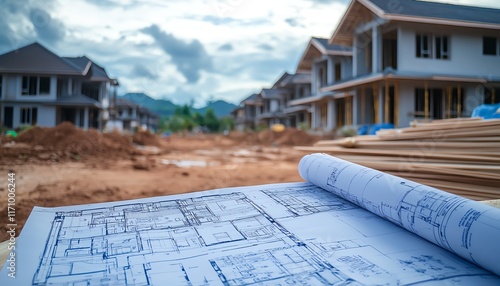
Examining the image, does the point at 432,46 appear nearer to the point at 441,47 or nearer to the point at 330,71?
the point at 441,47

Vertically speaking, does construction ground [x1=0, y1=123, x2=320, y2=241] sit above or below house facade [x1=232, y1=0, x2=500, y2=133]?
below

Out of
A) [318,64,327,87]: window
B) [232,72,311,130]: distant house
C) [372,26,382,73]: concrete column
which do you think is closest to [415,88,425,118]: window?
[372,26,382,73]: concrete column

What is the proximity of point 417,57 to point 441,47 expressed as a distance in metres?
0.76

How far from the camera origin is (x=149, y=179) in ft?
17.5

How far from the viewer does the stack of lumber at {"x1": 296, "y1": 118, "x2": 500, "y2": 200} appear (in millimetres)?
1542

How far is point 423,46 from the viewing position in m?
11.5

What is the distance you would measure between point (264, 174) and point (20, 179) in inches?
145

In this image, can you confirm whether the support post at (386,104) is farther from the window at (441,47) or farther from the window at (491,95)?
the window at (491,95)

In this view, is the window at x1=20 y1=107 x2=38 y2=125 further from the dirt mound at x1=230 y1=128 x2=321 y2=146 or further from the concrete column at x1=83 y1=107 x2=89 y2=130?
the dirt mound at x1=230 y1=128 x2=321 y2=146

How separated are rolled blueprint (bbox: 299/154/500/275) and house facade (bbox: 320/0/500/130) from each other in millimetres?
9358

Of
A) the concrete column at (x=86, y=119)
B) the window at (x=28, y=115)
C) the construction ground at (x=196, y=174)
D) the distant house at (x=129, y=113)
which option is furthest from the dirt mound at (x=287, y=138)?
the distant house at (x=129, y=113)

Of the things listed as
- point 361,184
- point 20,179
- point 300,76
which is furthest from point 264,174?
point 300,76

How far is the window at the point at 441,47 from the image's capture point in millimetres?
11132

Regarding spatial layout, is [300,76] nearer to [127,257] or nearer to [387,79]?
[387,79]
